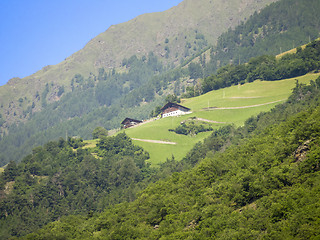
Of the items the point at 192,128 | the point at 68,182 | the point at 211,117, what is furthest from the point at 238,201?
the point at 211,117

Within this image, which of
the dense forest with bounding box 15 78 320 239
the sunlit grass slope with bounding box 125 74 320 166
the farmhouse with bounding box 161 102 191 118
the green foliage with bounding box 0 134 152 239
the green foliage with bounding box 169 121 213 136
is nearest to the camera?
the dense forest with bounding box 15 78 320 239

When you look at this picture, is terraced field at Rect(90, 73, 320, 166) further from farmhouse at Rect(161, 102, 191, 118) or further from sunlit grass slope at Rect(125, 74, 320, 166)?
farmhouse at Rect(161, 102, 191, 118)

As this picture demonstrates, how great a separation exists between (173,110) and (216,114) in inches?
965

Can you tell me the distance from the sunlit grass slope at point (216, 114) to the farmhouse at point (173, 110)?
422cm

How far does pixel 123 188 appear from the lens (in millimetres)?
135250

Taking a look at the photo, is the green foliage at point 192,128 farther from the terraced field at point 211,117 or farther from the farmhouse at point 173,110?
the farmhouse at point 173,110

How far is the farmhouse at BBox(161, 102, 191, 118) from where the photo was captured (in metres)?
191

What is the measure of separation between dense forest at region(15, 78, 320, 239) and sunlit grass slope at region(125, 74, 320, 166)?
2431 inches

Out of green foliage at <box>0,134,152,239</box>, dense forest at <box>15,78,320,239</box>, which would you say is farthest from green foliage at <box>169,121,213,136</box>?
dense forest at <box>15,78,320,239</box>

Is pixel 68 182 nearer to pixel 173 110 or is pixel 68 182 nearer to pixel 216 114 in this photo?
pixel 216 114

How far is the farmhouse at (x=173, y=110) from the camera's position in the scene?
191 meters

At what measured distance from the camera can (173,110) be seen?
640 feet

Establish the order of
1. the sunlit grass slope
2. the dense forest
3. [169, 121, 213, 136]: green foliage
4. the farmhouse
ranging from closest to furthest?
the dense forest < the sunlit grass slope < [169, 121, 213, 136]: green foliage < the farmhouse

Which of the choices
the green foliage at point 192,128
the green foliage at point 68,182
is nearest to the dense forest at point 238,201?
the green foliage at point 68,182
